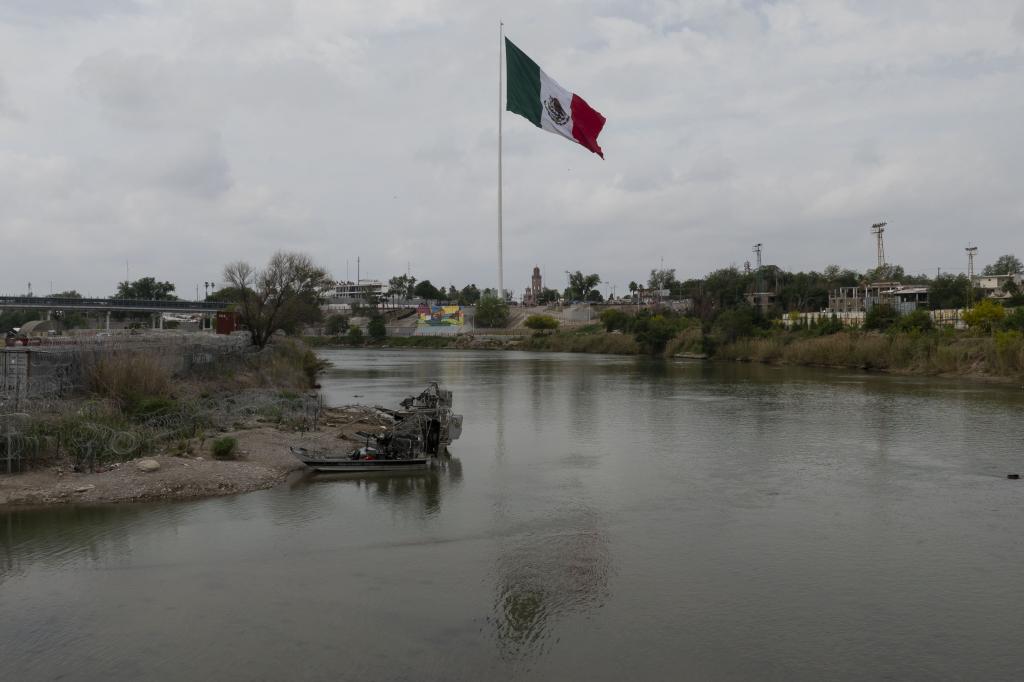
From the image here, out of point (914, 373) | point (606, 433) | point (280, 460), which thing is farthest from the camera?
point (914, 373)

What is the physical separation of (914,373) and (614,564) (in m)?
50.9

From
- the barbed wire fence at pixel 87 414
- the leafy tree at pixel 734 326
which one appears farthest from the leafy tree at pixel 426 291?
the barbed wire fence at pixel 87 414

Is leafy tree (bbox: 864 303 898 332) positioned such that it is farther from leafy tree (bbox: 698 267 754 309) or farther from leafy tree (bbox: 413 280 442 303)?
leafy tree (bbox: 413 280 442 303)

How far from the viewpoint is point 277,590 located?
1273 cm

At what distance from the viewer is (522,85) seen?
34.5 meters

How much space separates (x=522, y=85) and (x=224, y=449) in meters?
21.6

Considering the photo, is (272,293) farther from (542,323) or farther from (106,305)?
(542,323)

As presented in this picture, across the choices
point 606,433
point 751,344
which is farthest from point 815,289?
point 606,433

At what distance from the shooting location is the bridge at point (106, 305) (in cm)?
8888

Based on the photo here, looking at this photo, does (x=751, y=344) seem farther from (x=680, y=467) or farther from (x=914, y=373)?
(x=680, y=467)

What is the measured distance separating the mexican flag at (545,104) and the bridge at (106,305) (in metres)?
63.5

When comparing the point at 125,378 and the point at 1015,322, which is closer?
the point at 125,378

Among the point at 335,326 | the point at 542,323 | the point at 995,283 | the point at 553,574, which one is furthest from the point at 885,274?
the point at 553,574

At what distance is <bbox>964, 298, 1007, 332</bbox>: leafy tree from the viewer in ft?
193
